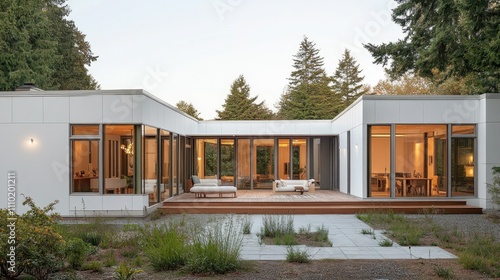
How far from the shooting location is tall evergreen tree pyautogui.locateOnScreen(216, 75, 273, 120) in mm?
44656

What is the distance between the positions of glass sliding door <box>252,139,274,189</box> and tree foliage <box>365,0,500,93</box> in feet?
21.3

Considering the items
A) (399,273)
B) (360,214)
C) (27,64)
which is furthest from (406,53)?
(27,64)

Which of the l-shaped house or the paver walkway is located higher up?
the l-shaped house

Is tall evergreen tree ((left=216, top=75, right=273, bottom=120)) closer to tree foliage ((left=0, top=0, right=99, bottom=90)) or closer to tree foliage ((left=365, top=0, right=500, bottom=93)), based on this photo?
tree foliage ((left=0, top=0, right=99, bottom=90))

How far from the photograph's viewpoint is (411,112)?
15.0 m

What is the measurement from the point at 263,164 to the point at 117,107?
33.1 ft

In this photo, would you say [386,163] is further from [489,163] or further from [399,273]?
[399,273]

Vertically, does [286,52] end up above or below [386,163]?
above

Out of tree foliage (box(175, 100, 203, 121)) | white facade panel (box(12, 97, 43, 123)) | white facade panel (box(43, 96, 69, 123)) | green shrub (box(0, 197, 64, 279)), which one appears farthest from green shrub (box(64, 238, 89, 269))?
tree foliage (box(175, 100, 203, 121))

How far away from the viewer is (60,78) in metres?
29.8

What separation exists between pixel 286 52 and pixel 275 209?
37.2m

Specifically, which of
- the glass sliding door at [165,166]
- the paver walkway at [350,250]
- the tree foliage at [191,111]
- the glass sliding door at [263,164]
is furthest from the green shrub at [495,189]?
the tree foliage at [191,111]

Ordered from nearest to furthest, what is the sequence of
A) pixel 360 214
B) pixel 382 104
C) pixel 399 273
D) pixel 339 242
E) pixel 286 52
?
pixel 399 273 < pixel 339 242 < pixel 360 214 < pixel 382 104 < pixel 286 52

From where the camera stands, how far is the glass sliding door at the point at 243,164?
854 inches
